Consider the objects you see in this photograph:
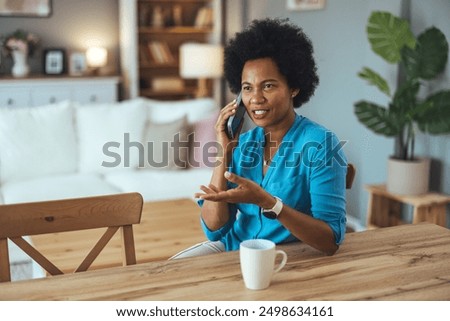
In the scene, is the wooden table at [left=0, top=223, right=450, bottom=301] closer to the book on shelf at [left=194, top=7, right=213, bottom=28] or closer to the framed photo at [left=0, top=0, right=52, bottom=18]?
the book on shelf at [left=194, top=7, right=213, bottom=28]

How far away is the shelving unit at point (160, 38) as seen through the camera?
595cm

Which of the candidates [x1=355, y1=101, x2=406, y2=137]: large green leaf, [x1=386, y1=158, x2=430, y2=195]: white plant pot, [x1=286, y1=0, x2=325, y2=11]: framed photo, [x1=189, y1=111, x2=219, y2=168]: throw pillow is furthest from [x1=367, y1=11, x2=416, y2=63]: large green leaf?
[x1=189, y1=111, x2=219, y2=168]: throw pillow

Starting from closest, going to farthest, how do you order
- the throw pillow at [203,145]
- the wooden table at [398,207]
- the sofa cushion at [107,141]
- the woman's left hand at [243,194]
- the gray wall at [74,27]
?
1. the woman's left hand at [243,194]
2. the wooden table at [398,207]
3. the sofa cushion at [107,141]
4. the throw pillow at [203,145]
5. the gray wall at [74,27]

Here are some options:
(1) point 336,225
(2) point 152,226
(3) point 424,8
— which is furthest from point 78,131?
(1) point 336,225

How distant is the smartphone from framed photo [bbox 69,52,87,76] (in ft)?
15.6

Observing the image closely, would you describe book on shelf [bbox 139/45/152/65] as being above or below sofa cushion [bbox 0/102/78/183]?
above

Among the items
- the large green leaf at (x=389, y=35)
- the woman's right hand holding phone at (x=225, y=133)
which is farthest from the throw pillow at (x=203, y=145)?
the woman's right hand holding phone at (x=225, y=133)

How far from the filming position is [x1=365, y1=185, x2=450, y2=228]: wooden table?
3254 millimetres

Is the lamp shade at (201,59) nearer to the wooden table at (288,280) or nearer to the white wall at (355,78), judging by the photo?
the white wall at (355,78)

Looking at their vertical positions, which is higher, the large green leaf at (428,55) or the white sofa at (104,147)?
the large green leaf at (428,55)

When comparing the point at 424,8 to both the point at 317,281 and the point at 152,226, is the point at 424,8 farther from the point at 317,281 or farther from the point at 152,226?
the point at 317,281

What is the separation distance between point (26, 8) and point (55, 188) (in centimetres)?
322

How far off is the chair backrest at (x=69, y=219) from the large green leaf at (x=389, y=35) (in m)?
2.22

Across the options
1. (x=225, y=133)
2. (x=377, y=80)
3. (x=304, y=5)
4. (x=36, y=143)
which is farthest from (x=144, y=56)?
(x=225, y=133)
